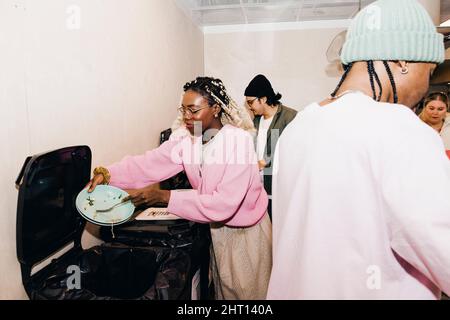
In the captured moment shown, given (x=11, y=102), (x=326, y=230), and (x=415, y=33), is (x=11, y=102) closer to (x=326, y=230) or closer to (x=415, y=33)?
(x=326, y=230)

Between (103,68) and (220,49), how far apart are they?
2742 mm

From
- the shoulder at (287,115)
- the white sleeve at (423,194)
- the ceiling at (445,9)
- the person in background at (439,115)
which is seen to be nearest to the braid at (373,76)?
the white sleeve at (423,194)

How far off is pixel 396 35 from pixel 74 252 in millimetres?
1247

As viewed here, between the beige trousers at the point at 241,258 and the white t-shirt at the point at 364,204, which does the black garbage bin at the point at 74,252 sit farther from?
the white t-shirt at the point at 364,204

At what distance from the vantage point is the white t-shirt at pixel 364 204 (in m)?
0.51

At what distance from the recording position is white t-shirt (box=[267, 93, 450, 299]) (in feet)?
1.67

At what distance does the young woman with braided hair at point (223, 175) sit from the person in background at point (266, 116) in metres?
1.14

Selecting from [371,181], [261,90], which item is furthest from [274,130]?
[371,181]

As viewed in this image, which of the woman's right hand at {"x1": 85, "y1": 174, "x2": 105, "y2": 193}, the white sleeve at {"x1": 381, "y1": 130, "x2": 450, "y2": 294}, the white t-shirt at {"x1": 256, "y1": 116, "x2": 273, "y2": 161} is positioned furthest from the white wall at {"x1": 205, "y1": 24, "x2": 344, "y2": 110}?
the white sleeve at {"x1": 381, "y1": 130, "x2": 450, "y2": 294}

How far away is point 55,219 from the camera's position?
40.3 inches

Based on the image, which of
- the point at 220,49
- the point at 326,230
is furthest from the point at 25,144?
the point at 220,49

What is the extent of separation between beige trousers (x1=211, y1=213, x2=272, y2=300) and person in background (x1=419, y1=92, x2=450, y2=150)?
1.92 meters

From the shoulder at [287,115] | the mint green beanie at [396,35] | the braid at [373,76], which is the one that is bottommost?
the shoulder at [287,115]

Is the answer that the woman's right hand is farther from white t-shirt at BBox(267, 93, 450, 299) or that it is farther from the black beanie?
the black beanie
